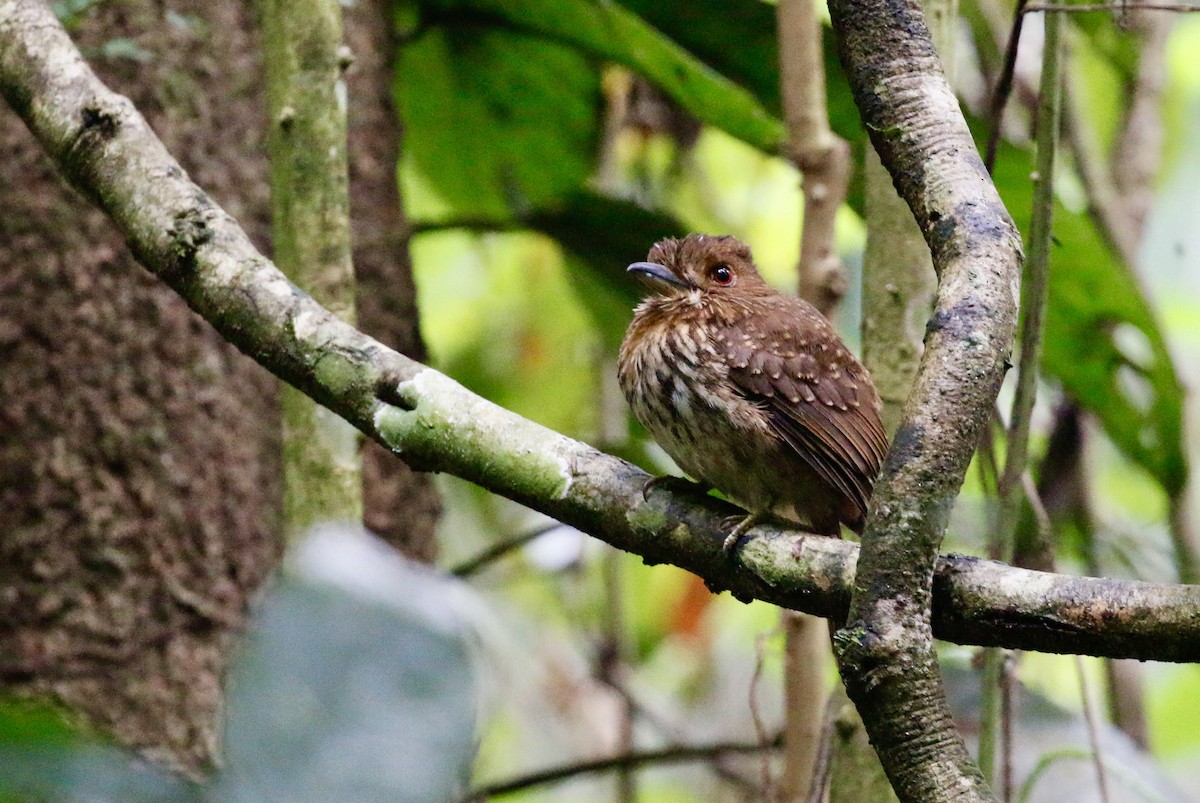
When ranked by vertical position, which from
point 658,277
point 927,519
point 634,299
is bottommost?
point 927,519

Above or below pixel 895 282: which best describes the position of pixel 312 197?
below

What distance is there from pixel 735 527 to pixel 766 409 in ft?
2.23

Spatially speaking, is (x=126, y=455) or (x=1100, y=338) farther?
(x=1100, y=338)

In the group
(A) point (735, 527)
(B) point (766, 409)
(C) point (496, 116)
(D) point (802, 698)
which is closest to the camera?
(A) point (735, 527)

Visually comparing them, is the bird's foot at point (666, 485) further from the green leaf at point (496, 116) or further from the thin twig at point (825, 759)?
the green leaf at point (496, 116)

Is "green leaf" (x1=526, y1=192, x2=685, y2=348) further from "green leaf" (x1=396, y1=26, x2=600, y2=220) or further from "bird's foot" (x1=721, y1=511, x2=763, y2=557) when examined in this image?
"bird's foot" (x1=721, y1=511, x2=763, y2=557)

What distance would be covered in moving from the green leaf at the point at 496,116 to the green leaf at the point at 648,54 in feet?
0.71

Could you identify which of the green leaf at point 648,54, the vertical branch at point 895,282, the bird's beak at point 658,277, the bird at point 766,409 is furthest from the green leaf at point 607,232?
the vertical branch at point 895,282

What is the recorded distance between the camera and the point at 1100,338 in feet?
10.3

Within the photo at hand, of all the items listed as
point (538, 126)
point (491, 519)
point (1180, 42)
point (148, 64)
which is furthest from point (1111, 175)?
point (148, 64)

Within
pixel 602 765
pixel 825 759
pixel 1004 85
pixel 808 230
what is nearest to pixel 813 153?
pixel 808 230

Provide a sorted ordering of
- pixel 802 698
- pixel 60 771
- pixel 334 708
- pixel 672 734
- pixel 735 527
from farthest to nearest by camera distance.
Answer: pixel 672 734 → pixel 802 698 → pixel 735 527 → pixel 60 771 → pixel 334 708

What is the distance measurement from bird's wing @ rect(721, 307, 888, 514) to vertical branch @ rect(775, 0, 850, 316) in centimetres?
27

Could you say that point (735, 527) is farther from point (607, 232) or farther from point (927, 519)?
point (607, 232)
